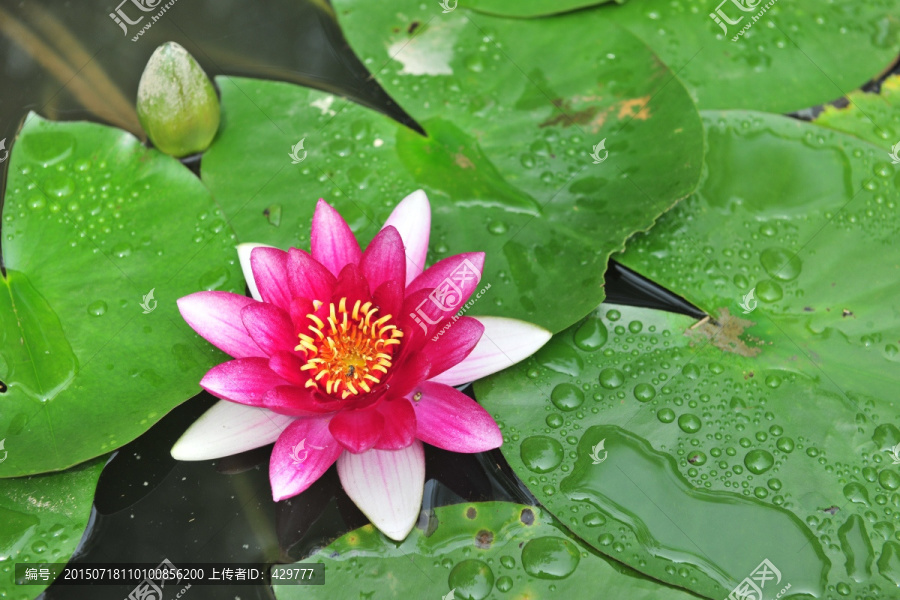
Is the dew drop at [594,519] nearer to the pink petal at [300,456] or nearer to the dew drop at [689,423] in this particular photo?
the dew drop at [689,423]

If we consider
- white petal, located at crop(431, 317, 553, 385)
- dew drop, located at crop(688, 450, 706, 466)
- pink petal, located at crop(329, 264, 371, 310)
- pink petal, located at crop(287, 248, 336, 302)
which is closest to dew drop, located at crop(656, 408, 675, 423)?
dew drop, located at crop(688, 450, 706, 466)

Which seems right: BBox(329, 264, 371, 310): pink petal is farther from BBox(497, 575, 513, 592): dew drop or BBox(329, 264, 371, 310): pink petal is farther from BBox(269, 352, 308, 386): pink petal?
BBox(497, 575, 513, 592): dew drop

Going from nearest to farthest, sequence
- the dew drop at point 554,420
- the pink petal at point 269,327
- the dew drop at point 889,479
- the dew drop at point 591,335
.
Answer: the pink petal at point 269,327 < the dew drop at point 889,479 < the dew drop at point 554,420 < the dew drop at point 591,335

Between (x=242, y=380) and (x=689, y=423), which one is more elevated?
(x=242, y=380)

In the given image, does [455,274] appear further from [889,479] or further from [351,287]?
[889,479]

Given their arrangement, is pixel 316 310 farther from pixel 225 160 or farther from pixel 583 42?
pixel 583 42

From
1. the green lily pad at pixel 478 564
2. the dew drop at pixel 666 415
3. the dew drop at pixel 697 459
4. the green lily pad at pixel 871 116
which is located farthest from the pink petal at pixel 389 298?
the green lily pad at pixel 871 116

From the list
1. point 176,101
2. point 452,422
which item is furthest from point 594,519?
point 176,101

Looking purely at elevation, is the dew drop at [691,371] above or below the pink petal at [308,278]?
below
